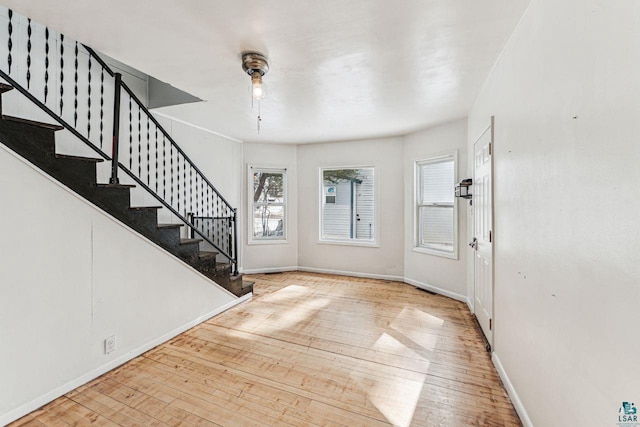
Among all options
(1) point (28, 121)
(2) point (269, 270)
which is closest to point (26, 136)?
(1) point (28, 121)

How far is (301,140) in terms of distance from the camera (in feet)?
17.2

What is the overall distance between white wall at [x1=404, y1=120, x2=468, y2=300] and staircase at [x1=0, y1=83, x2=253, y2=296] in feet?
10.9

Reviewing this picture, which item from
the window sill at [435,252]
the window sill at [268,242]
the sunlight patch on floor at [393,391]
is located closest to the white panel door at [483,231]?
the window sill at [435,252]

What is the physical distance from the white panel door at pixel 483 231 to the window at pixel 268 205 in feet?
11.7

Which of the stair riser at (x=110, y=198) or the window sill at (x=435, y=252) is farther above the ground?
the stair riser at (x=110, y=198)

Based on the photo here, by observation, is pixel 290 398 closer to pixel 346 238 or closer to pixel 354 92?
pixel 354 92

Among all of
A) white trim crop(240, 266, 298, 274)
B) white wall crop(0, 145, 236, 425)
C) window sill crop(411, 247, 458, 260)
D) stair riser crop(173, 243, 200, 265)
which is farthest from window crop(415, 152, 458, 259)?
white wall crop(0, 145, 236, 425)

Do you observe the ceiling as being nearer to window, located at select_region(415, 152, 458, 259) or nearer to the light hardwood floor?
window, located at select_region(415, 152, 458, 259)

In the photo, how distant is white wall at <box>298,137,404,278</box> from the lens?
16.2ft

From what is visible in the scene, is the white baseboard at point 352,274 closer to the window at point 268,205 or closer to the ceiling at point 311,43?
the window at point 268,205

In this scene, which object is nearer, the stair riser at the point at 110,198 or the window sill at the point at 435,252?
the stair riser at the point at 110,198

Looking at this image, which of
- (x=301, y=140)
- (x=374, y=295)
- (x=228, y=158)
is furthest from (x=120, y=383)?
(x=301, y=140)

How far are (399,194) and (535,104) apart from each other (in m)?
3.36

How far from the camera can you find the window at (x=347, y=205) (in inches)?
206
